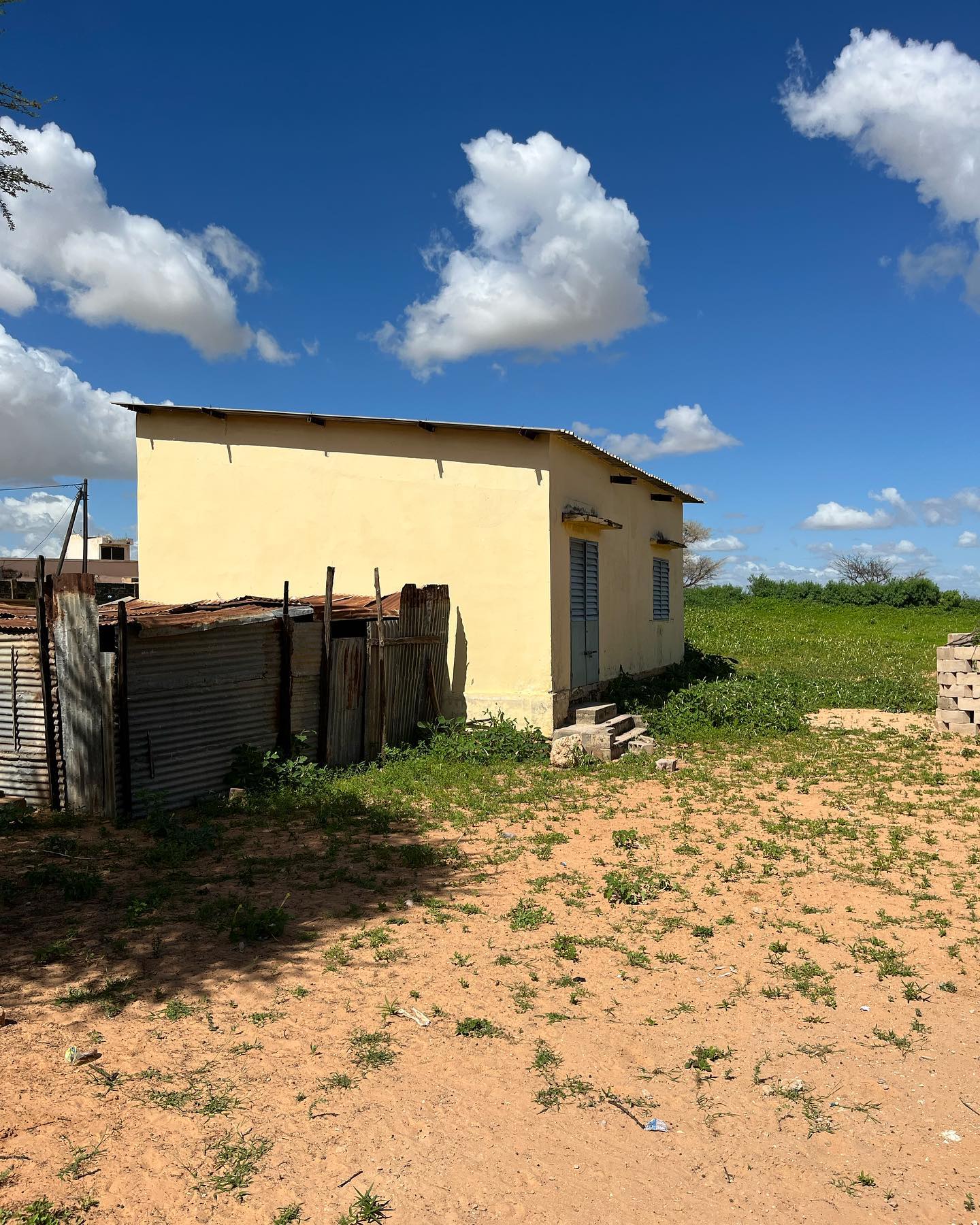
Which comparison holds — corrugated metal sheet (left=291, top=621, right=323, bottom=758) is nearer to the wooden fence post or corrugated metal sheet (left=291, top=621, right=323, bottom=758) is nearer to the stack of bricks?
the wooden fence post

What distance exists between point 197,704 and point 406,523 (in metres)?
4.49

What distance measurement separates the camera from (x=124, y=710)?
8031 millimetres

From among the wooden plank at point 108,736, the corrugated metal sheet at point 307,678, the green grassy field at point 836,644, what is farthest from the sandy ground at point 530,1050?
the green grassy field at point 836,644

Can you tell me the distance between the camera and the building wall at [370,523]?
1189 centimetres

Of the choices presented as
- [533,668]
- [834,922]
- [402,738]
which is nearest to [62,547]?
[402,738]

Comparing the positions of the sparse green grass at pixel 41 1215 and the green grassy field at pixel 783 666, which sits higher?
the green grassy field at pixel 783 666

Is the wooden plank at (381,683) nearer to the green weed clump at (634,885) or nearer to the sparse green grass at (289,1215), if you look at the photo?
the green weed clump at (634,885)

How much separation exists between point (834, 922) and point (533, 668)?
6.43 m

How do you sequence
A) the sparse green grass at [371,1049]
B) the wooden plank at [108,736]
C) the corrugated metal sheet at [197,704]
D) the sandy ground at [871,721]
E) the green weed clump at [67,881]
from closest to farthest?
the sparse green grass at [371,1049] < the green weed clump at [67,881] < the wooden plank at [108,736] < the corrugated metal sheet at [197,704] < the sandy ground at [871,721]

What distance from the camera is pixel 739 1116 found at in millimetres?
3717

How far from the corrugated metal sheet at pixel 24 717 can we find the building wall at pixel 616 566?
621 cm

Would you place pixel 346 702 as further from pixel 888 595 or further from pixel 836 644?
pixel 888 595

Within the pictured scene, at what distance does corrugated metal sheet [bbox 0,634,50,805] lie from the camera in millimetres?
8250

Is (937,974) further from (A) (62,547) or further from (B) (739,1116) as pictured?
(A) (62,547)
